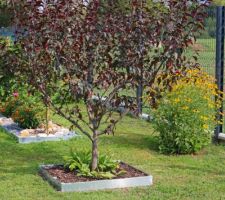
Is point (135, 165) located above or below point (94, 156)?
below

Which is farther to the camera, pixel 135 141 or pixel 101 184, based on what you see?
pixel 135 141

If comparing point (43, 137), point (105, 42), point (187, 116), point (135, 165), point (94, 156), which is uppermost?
point (105, 42)

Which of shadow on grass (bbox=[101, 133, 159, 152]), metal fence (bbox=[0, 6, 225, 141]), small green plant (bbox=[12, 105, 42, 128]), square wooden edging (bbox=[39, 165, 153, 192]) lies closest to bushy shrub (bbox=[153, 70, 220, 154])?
shadow on grass (bbox=[101, 133, 159, 152])

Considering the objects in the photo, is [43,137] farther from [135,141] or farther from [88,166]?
[88,166]

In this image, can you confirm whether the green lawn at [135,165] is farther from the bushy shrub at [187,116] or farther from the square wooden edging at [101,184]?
the bushy shrub at [187,116]

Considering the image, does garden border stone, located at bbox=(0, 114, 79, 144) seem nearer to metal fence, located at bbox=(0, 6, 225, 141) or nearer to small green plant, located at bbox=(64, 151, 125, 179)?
metal fence, located at bbox=(0, 6, 225, 141)

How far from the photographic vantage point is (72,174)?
292 inches

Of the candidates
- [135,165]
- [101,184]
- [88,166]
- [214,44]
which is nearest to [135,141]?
[135,165]

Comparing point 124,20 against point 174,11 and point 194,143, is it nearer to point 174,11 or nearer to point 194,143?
point 174,11

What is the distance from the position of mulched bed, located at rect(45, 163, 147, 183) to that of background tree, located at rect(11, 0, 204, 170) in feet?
2.38

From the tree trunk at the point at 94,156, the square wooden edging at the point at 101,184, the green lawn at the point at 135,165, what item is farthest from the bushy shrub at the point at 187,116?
the tree trunk at the point at 94,156

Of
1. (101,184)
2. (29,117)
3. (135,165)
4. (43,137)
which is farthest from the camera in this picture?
(29,117)

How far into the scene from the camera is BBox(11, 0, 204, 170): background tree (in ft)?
22.7

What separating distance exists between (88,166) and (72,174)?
0.22m
